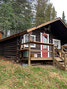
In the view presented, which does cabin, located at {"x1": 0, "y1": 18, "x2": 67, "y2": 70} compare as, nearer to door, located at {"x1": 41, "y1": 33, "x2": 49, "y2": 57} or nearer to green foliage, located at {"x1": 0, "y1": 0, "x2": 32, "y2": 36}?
door, located at {"x1": 41, "y1": 33, "x2": 49, "y2": 57}

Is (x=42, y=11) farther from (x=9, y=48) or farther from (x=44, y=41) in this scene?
(x=9, y=48)

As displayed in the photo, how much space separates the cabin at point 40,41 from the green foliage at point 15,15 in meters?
4.38

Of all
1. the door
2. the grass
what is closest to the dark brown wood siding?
the door

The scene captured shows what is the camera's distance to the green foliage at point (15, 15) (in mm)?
14411

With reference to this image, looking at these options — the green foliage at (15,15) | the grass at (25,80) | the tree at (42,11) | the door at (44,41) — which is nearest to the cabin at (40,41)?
the door at (44,41)

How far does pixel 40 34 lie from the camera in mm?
10859

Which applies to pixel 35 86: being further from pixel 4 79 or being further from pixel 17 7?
pixel 17 7

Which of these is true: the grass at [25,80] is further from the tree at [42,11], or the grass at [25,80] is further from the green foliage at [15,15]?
the tree at [42,11]

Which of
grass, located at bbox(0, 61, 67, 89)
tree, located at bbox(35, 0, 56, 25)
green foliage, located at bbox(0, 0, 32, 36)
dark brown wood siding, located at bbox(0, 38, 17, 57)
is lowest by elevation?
grass, located at bbox(0, 61, 67, 89)

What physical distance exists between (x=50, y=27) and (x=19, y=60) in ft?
16.7

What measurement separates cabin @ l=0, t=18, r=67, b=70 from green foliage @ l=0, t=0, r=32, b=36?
172 inches

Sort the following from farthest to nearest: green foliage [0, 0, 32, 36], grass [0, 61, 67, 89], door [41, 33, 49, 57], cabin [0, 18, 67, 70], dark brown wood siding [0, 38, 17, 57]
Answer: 1. green foliage [0, 0, 32, 36]
2. door [41, 33, 49, 57]
3. dark brown wood siding [0, 38, 17, 57]
4. cabin [0, 18, 67, 70]
5. grass [0, 61, 67, 89]

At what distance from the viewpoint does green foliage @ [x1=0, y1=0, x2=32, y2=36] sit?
1441cm

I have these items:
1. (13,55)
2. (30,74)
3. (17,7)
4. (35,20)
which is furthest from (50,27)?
(35,20)
